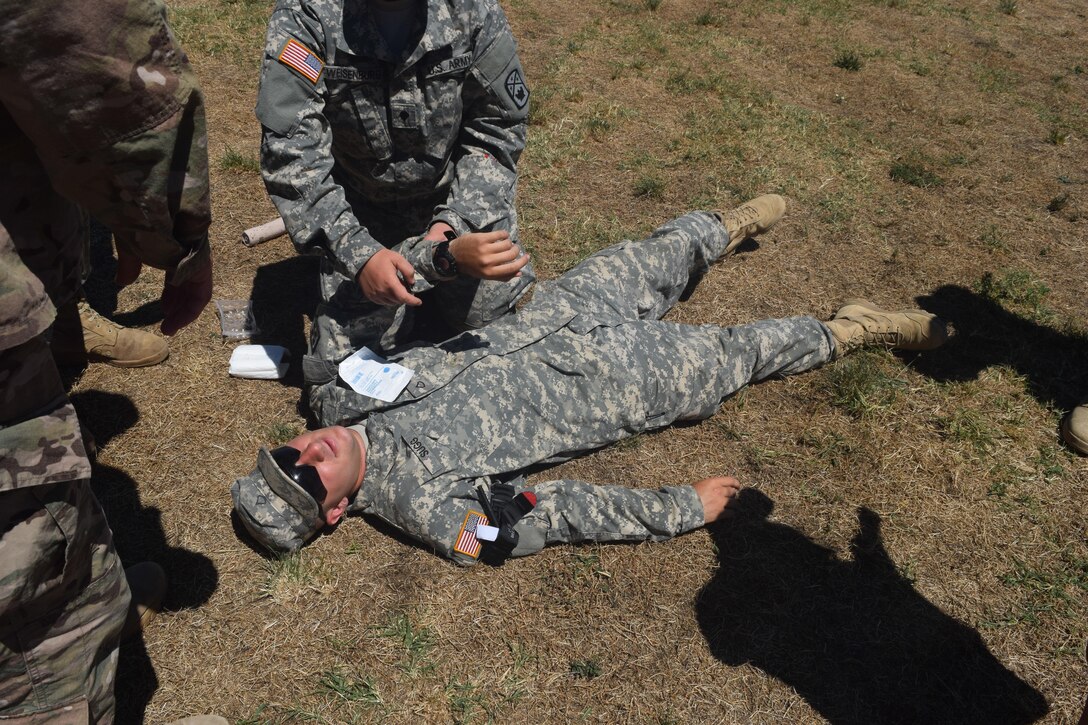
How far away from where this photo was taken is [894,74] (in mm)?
7422

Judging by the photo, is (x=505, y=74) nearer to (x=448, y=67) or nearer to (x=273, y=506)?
(x=448, y=67)

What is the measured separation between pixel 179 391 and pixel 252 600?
1.44 meters

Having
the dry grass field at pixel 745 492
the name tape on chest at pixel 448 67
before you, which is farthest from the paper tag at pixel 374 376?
the name tape on chest at pixel 448 67

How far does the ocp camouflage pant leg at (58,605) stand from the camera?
6.05 ft

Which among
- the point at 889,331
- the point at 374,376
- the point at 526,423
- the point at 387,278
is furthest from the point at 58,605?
the point at 889,331

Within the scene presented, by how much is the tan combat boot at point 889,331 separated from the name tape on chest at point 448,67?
2471 mm

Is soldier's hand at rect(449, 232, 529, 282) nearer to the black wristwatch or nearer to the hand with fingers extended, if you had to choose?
the black wristwatch

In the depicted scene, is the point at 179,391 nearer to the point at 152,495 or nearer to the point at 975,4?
the point at 152,495

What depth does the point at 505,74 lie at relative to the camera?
3.84 m

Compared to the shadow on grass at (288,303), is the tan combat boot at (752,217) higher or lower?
higher

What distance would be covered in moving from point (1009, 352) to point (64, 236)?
4691 mm

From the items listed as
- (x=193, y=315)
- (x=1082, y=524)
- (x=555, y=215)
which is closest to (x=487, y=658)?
(x=193, y=315)

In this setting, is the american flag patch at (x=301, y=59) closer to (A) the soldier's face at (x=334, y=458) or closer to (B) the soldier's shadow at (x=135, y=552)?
(A) the soldier's face at (x=334, y=458)

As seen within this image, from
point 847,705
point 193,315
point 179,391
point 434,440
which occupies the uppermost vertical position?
point 193,315
